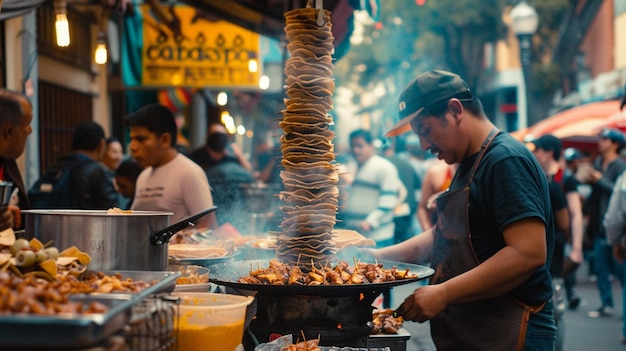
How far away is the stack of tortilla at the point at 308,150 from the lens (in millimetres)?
4488

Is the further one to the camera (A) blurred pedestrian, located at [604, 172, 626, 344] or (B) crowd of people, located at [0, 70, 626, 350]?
(A) blurred pedestrian, located at [604, 172, 626, 344]

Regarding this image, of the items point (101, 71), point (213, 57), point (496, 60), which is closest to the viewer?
point (213, 57)

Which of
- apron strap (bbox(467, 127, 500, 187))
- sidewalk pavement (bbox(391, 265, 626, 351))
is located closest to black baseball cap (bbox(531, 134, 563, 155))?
sidewalk pavement (bbox(391, 265, 626, 351))

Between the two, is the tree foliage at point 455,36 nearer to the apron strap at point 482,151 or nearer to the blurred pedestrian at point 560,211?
the blurred pedestrian at point 560,211

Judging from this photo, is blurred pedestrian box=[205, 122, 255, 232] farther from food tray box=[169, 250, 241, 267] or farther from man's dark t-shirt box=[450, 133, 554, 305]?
man's dark t-shirt box=[450, 133, 554, 305]

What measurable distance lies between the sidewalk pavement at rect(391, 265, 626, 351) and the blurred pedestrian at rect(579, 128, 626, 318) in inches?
10.6

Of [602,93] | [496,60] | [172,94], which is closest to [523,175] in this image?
[172,94]

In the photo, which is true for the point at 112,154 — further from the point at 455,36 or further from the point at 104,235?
the point at 455,36

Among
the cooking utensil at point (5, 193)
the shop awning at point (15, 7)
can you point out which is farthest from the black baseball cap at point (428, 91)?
the shop awning at point (15, 7)

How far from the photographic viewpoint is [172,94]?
19.3 m

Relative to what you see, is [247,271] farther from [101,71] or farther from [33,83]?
[101,71]

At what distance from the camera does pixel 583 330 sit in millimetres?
10984

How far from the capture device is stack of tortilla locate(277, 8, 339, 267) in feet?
14.7

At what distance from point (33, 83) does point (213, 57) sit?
404 centimetres
